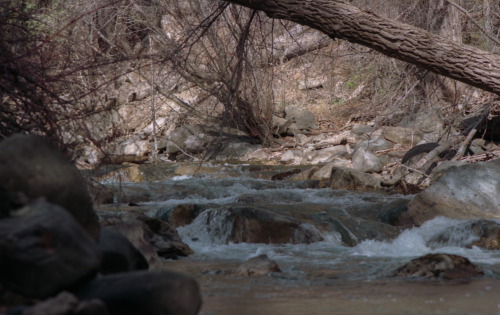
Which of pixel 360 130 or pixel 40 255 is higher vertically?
pixel 360 130

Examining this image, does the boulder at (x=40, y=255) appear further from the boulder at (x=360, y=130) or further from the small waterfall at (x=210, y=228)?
the boulder at (x=360, y=130)

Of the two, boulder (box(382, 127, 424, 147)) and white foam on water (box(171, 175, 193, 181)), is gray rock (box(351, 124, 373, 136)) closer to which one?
boulder (box(382, 127, 424, 147))

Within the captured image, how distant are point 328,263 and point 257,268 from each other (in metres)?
0.86

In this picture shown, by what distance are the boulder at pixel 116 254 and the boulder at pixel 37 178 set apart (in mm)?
130

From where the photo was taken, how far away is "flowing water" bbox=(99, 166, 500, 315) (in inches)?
125

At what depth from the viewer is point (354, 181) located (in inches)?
372

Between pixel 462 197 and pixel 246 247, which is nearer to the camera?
pixel 246 247

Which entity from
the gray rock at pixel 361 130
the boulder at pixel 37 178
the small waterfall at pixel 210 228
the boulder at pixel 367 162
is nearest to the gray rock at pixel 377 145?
Result: the boulder at pixel 367 162

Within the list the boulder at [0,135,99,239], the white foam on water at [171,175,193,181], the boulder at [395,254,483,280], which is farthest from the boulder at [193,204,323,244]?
the white foam on water at [171,175,193,181]

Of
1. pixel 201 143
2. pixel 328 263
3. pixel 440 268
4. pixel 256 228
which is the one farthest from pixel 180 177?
pixel 440 268

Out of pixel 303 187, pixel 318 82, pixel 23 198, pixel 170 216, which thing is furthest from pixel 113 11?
pixel 23 198

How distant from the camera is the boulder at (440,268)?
13.3 ft

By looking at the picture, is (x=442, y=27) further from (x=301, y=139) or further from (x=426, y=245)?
(x=426, y=245)

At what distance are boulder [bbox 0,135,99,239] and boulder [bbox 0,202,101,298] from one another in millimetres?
268
